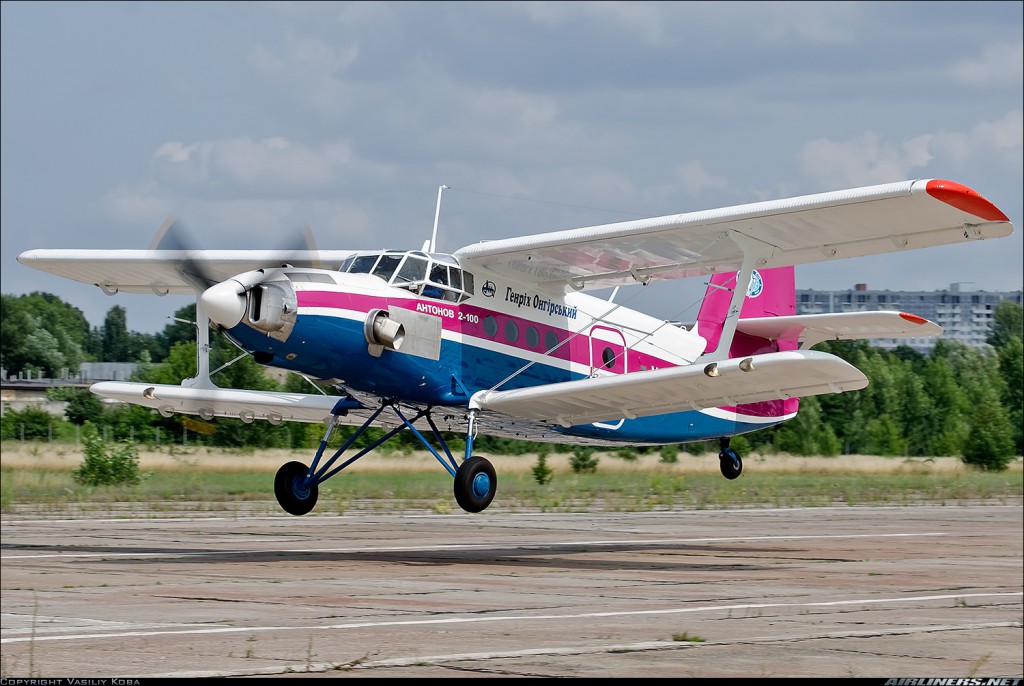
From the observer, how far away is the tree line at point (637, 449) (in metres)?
48.7

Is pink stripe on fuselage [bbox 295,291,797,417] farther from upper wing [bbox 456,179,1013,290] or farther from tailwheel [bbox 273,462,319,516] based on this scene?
tailwheel [bbox 273,462,319,516]

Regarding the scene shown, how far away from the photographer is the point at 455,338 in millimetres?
19234

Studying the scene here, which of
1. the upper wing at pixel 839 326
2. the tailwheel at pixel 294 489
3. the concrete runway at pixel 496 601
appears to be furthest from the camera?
the tailwheel at pixel 294 489

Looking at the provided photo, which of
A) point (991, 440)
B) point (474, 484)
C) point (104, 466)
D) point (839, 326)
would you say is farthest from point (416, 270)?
point (991, 440)

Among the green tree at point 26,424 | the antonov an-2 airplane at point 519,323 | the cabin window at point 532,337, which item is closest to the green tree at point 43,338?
the green tree at point 26,424

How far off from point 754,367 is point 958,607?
13.6ft

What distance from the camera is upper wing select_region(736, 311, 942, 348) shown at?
18938 mm

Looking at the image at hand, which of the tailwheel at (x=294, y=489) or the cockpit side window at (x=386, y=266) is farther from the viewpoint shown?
the tailwheel at (x=294, y=489)

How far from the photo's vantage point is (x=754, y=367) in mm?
17406

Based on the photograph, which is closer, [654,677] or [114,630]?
[654,677]

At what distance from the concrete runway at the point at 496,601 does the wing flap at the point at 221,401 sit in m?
2.48

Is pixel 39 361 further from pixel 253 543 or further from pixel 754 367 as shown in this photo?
pixel 754 367

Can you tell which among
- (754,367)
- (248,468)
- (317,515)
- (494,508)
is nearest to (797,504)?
(494,508)

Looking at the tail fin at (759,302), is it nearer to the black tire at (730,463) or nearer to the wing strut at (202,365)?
the black tire at (730,463)
